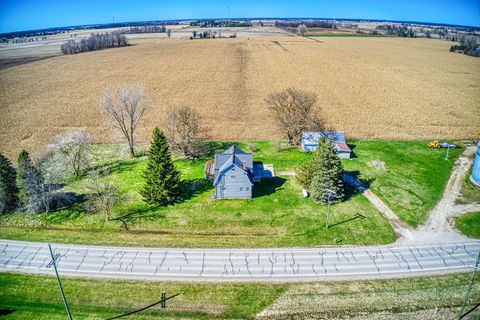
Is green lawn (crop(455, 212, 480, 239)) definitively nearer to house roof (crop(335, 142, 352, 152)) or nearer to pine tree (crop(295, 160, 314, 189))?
pine tree (crop(295, 160, 314, 189))

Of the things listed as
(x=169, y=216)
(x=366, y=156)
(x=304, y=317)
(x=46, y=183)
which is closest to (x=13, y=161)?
(x=46, y=183)

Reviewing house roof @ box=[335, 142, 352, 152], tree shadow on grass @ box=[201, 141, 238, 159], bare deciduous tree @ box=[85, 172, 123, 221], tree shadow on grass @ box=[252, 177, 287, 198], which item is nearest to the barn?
tree shadow on grass @ box=[252, 177, 287, 198]

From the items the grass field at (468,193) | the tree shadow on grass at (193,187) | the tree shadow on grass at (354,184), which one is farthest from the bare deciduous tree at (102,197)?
the grass field at (468,193)

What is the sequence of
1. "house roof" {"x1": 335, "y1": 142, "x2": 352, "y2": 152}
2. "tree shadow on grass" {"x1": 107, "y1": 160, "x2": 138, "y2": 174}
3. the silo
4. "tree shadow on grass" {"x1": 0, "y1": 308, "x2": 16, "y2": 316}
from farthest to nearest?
"house roof" {"x1": 335, "y1": 142, "x2": 352, "y2": 152}, "tree shadow on grass" {"x1": 107, "y1": 160, "x2": 138, "y2": 174}, the silo, "tree shadow on grass" {"x1": 0, "y1": 308, "x2": 16, "y2": 316}

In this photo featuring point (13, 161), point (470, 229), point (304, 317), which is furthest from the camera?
point (13, 161)

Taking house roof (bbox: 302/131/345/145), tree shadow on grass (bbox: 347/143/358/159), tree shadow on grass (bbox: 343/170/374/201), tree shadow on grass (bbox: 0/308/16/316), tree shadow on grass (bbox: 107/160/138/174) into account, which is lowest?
tree shadow on grass (bbox: 0/308/16/316)

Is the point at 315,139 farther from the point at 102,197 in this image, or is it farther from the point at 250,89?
the point at 250,89

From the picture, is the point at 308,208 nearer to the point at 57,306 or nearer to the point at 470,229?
the point at 470,229
